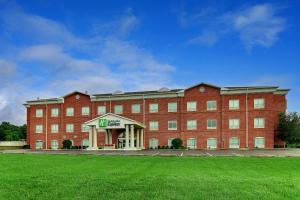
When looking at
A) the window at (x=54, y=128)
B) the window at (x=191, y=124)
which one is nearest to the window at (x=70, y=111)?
the window at (x=54, y=128)

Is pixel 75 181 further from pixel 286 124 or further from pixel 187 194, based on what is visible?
pixel 286 124

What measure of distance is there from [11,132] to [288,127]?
227 ft

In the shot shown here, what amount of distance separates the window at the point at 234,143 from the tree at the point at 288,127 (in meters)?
5.88

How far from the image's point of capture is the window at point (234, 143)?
50531 mm

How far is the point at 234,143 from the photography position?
50781mm

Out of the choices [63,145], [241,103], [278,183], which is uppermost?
[241,103]

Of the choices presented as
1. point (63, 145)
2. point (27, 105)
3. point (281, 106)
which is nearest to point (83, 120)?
point (63, 145)

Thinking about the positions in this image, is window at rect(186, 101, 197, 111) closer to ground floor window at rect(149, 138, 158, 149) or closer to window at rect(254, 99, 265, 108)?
ground floor window at rect(149, 138, 158, 149)

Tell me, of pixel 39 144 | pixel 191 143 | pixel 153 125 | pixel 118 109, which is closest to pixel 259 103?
pixel 191 143

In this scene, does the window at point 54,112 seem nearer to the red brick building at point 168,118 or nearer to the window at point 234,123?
the red brick building at point 168,118

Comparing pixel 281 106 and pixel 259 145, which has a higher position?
pixel 281 106

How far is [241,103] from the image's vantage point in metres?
50.8

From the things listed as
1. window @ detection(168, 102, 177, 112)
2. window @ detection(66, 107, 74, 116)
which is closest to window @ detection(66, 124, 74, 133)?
window @ detection(66, 107, 74, 116)

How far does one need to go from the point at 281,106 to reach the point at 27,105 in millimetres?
44648
